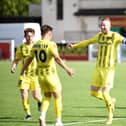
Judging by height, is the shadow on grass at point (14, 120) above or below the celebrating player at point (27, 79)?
below

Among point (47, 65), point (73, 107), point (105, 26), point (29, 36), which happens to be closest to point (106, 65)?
point (105, 26)

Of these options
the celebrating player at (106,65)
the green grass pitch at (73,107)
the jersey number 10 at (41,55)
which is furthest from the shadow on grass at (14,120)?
the jersey number 10 at (41,55)

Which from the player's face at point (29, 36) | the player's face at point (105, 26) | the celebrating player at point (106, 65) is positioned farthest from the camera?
the player's face at point (29, 36)

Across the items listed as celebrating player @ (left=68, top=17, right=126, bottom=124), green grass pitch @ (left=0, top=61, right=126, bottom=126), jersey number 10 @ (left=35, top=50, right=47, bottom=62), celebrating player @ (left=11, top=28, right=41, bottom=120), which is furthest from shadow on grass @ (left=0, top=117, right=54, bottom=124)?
jersey number 10 @ (left=35, top=50, right=47, bottom=62)

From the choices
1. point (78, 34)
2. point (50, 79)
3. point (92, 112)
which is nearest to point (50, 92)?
point (50, 79)

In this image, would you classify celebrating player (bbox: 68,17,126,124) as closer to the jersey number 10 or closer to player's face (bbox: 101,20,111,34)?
player's face (bbox: 101,20,111,34)

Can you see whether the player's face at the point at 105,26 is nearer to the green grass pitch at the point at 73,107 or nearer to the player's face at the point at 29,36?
the player's face at the point at 29,36

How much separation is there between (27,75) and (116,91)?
25.6 ft

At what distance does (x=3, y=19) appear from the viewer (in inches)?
2879

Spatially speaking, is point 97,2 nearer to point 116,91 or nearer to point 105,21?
point 116,91

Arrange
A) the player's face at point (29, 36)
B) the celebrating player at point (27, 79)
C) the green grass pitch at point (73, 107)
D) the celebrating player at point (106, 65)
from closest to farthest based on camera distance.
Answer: the celebrating player at point (106, 65) → the green grass pitch at point (73, 107) → the player's face at point (29, 36) → the celebrating player at point (27, 79)

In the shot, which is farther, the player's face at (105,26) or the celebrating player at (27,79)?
the celebrating player at (27,79)

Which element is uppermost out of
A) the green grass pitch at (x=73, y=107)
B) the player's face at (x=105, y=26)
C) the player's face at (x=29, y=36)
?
the player's face at (x=105, y=26)

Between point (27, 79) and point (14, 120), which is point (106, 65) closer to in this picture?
point (27, 79)
